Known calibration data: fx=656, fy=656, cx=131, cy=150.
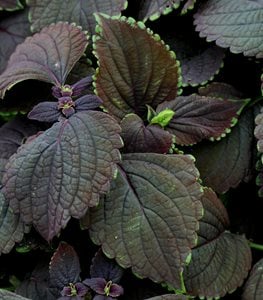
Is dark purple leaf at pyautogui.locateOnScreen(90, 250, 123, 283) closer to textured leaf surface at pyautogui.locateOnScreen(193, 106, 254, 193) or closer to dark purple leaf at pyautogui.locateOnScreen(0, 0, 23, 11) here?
textured leaf surface at pyautogui.locateOnScreen(193, 106, 254, 193)

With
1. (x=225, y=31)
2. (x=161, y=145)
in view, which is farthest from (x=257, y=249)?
(x=225, y=31)

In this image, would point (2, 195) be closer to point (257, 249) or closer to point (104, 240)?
point (104, 240)

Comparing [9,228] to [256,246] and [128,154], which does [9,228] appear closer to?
[128,154]

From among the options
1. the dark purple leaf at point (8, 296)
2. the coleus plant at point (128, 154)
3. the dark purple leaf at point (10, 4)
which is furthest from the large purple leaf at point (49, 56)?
the dark purple leaf at point (8, 296)

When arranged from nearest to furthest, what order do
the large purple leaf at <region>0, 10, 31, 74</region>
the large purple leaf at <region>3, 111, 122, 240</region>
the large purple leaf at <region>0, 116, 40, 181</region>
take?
the large purple leaf at <region>3, 111, 122, 240</region>, the large purple leaf at <region>0, 116, 40, 181</region>, the large purple leaf at <region>0, 10, 31, 74</region>

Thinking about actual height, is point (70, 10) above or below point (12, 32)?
above

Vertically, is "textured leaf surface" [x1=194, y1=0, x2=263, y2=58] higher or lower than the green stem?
higher

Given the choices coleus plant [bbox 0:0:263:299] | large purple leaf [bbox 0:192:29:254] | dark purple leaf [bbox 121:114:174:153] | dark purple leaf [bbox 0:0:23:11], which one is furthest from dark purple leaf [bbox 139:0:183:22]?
large purple leaf [bbox 0:192:29:254]

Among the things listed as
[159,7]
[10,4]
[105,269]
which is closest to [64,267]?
[105,269]
